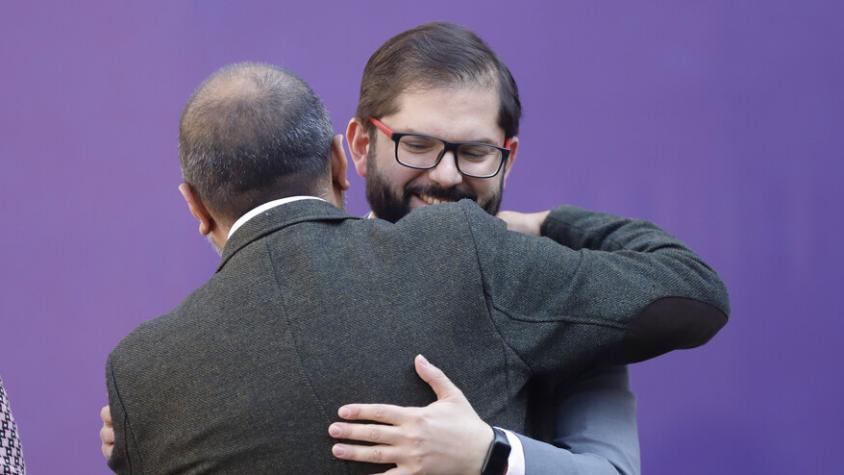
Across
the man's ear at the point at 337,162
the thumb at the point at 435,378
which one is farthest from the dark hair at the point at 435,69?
the thumb at the point at 435,378

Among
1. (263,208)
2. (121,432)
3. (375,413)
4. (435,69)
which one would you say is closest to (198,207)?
(263,208)

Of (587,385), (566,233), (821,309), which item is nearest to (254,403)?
(587,385)

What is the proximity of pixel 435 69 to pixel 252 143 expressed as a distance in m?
0.57

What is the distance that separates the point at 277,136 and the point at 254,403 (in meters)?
0.42

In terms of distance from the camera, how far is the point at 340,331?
143cm

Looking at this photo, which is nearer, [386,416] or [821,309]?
[386,416]

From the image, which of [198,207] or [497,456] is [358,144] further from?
[497,456]

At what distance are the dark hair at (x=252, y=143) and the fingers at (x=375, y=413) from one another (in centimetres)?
37

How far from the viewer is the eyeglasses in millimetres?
1936

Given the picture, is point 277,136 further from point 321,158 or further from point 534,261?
point 534,261

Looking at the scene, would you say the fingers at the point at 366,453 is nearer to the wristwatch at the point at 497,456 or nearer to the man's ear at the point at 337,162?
the wristwatch at the point at 497,456

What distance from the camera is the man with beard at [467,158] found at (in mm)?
1680

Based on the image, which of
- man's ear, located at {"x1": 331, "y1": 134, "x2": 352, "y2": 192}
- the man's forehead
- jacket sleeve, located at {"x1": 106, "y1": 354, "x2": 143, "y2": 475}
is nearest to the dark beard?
the man's forehead

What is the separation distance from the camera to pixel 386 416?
1420 millimetres
